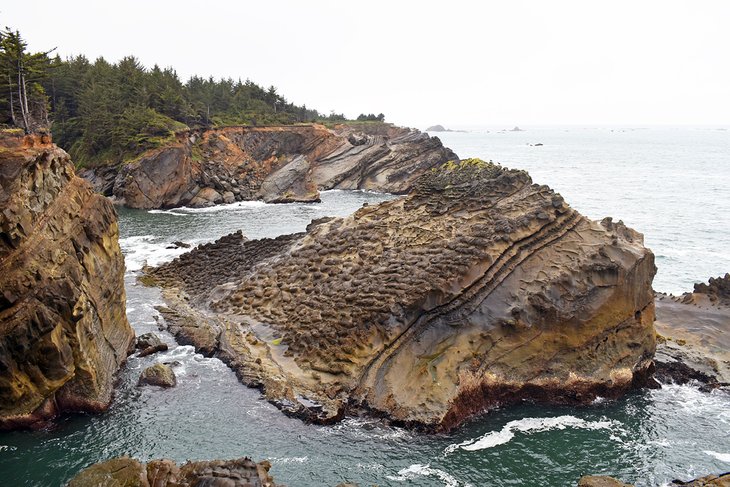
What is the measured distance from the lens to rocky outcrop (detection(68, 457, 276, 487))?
16.0m

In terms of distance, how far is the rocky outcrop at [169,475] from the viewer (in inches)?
631

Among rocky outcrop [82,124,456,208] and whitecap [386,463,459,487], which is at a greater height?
rocky outcrop [82,124,456,208]

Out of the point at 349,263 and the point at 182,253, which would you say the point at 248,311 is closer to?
the point at 349,263

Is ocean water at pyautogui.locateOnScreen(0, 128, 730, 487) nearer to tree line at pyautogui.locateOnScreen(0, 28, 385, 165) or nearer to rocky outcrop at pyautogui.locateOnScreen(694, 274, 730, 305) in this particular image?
rocky outcrop at pyautogui.locateOnScreen(694, 274, 730, 305)

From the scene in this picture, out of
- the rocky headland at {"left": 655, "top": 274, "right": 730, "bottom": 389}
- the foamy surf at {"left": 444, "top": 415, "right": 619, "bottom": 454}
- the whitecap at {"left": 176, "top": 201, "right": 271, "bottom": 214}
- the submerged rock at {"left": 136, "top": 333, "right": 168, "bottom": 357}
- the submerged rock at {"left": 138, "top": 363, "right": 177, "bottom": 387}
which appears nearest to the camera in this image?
the foamy surf at {"left": 444, "top": 415, "right": 619, "bottom": 454}

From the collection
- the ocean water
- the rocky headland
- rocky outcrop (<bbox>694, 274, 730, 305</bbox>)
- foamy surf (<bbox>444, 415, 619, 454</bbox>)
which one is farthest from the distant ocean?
foamy surf (<bbox>444, 415, 619, 454</bbox>)

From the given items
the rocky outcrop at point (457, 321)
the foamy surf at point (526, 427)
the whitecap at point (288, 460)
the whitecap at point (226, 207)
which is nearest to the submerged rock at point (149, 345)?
the rocky outcrop at point (457, 321)

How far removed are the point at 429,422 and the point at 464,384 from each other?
9.53 feet

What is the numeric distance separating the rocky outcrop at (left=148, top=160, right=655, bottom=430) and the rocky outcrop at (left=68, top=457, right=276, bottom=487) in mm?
7607

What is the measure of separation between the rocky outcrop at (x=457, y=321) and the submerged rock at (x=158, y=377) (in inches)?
124

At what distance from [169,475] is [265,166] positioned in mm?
80538

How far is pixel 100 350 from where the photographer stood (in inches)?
1059

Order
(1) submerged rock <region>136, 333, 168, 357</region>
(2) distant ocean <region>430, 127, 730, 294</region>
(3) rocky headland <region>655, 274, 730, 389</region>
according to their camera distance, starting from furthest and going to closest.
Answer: (2) distant ocean <region>430, 127, 730, 294</region> → (3) rocky headland <region>655, 274, 730, 389</region> → (1) submerged rock <region>136, 333, 168, 357</region>

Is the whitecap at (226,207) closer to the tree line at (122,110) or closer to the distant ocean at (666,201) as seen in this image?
the tree line at (122,110)
